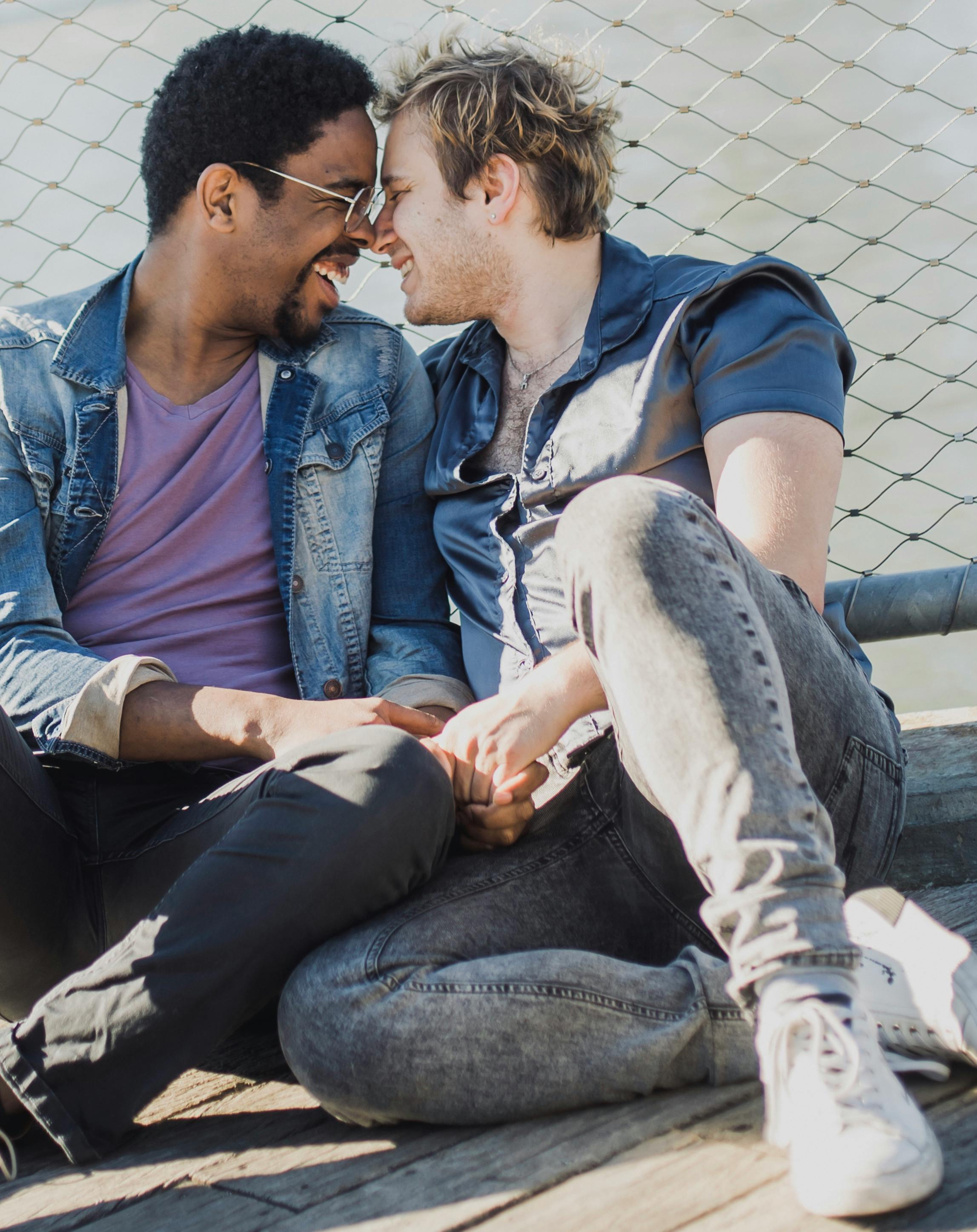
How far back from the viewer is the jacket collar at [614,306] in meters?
1.87

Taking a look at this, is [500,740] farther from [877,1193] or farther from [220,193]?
[220,193]

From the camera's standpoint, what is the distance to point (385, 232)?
215cm

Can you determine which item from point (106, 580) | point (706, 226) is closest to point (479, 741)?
point (106, 580)

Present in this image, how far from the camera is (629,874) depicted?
5.17 ft

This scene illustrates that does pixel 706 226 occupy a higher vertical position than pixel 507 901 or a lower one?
higher

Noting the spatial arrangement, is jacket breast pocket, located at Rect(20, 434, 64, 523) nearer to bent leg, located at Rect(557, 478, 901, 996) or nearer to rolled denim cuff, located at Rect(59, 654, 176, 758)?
rolled denim cuff, located at Rect(59, 654, 176, 758)

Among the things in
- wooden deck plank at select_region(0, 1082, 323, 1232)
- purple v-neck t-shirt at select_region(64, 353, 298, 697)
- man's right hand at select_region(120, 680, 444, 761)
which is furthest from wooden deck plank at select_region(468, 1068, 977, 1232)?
purple v-neck t-shirt at select_region(64, 353, 298, 697)

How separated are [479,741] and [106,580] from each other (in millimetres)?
772

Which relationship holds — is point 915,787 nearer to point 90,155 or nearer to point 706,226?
point 706,226

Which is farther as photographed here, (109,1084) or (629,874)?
(629,874)

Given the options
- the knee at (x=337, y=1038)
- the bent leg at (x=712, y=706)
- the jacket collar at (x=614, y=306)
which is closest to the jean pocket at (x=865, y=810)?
the bent leg at (x=712, y=706)

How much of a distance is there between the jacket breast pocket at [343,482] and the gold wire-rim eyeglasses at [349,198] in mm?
307

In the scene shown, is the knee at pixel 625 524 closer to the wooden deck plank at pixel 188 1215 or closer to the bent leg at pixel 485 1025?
the bent leg at pixel 485 1025

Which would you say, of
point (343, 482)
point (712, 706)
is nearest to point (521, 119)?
point (343, 482)
